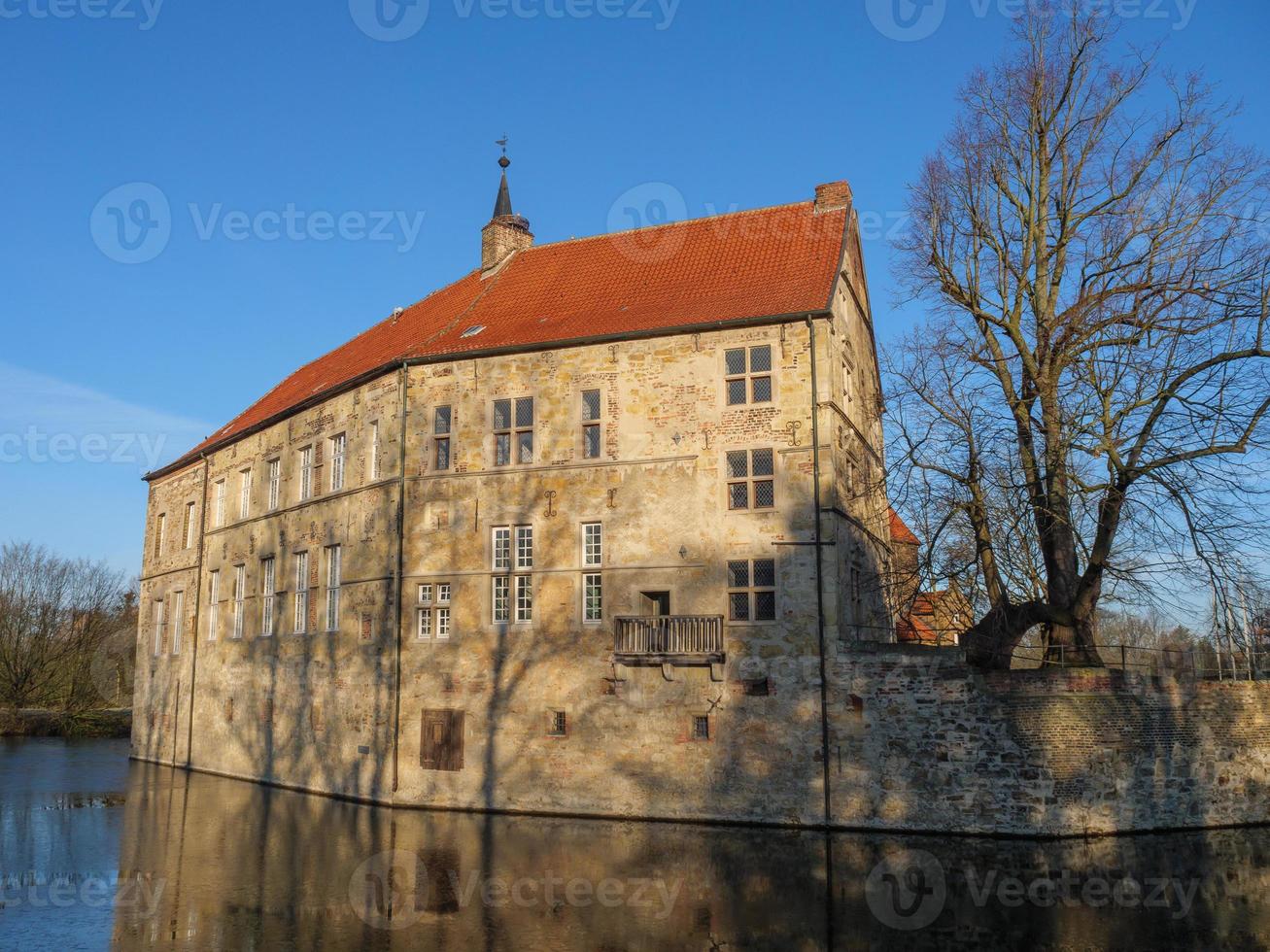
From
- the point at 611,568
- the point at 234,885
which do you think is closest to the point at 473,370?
the point at 611,568

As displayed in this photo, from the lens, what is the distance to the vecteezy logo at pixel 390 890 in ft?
41.1

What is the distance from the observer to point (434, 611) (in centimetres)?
2353

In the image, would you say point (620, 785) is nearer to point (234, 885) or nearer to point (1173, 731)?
point (234, 885)

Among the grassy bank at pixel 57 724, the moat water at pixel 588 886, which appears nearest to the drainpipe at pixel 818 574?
the moat water at pixel 588 886

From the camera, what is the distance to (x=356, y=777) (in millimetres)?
24031

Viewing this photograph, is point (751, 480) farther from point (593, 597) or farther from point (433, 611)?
point (433, 611)

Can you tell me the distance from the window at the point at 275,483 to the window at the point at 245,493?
1.81m

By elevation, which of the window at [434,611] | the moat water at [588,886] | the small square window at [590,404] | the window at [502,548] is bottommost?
the moat water at [588,886]

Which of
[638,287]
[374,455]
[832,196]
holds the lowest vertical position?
[374,455]

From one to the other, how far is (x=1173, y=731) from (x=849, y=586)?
20.4ft

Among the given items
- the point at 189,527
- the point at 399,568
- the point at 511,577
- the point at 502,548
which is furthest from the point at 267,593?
the point at 511,577

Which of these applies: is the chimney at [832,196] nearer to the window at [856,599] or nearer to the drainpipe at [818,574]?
the drainpipe at [818,574]

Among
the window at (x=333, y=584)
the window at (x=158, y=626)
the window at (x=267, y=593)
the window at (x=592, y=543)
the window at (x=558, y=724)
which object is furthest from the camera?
the window at (x=158, y=626)

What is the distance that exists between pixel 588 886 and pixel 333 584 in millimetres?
14250
